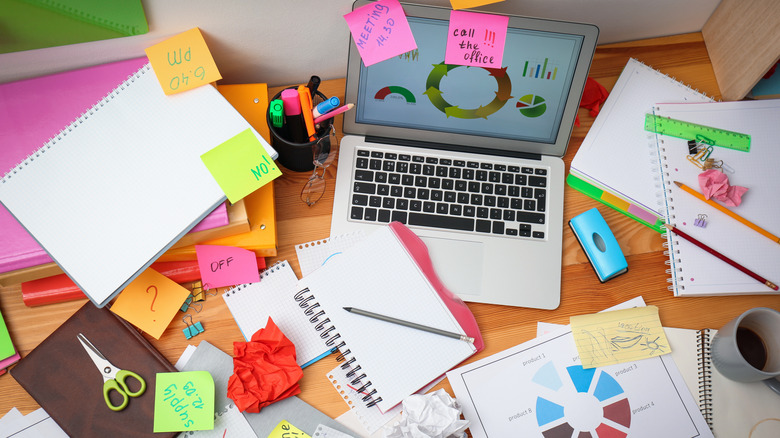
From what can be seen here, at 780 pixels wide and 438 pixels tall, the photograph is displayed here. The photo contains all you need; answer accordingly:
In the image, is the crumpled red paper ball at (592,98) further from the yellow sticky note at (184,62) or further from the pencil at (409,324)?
the yellow sticky note at (184,62)

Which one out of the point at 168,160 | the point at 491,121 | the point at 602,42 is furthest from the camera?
the point at 602,42

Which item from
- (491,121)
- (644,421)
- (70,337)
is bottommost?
(644,421)

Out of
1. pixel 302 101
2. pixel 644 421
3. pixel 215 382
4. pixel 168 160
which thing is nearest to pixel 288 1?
pixel 302 101

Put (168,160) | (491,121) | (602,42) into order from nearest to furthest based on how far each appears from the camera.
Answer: (168,160) → (491,121) → (602,42)

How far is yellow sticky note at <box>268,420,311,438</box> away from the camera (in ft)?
2.91

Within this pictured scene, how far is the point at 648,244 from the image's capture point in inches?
40.1

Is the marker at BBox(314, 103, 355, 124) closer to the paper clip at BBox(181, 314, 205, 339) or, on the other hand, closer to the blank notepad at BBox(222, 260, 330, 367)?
the blank notepad at BBox(222, 260, 330, 367)

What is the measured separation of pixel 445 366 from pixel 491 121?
0.41 metres

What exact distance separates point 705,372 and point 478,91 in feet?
1.93

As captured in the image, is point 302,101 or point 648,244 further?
point 648,244

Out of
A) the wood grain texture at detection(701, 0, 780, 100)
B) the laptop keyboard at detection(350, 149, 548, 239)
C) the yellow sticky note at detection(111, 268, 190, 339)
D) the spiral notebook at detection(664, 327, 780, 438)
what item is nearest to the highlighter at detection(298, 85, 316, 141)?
the laptop keyboard at detection(350, 149, 548, 239)

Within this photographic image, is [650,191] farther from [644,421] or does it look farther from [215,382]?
[215,382]

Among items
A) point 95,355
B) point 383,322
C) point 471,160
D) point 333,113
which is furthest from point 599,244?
point 95,355

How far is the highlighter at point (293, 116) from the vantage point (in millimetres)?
892
